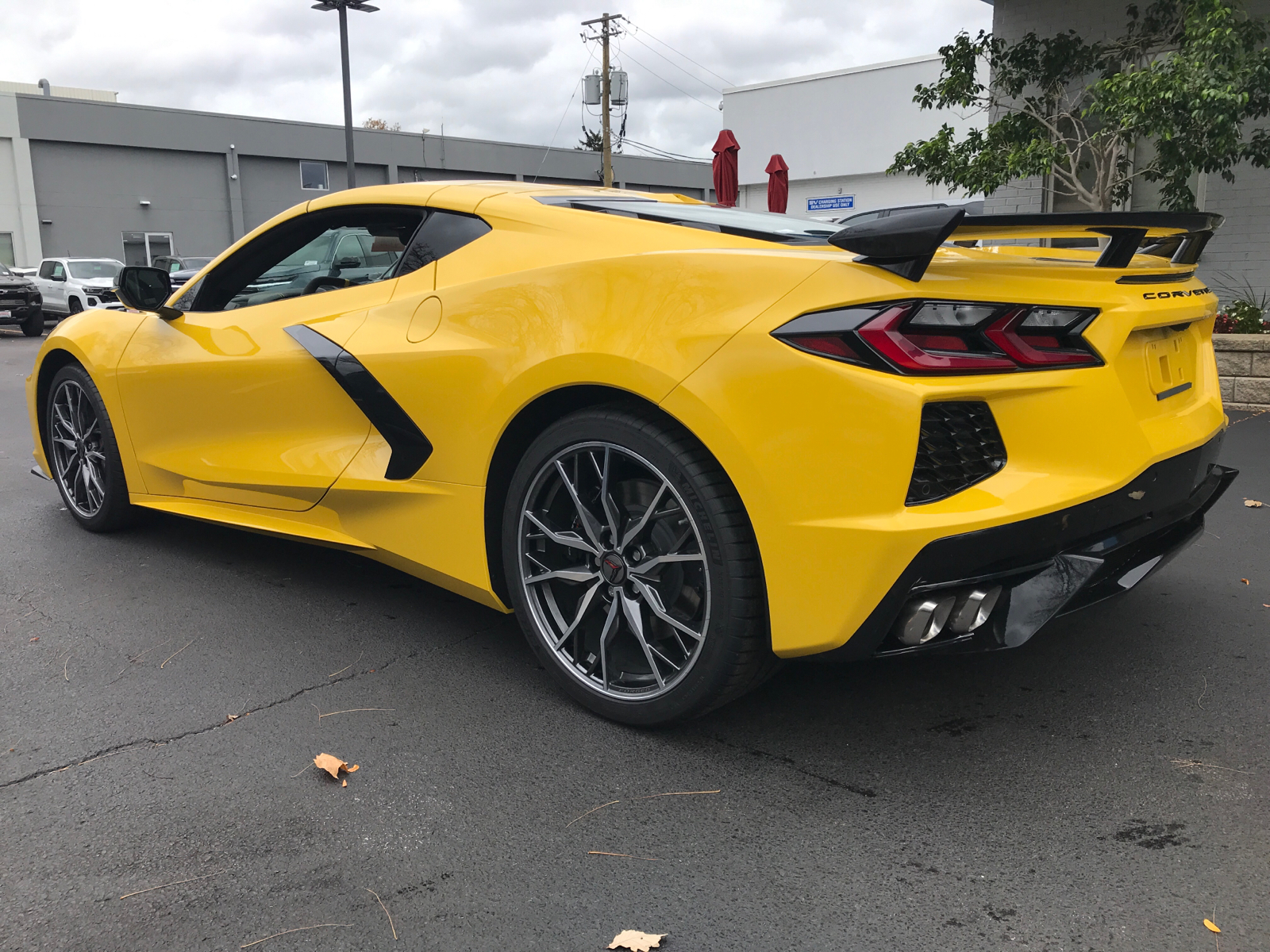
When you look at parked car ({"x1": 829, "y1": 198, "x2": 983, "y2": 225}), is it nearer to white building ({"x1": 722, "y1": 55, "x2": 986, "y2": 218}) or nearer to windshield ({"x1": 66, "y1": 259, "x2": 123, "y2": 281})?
white building ({"x1": 722, "y1": 55, "x2": 986, "y2": 218})

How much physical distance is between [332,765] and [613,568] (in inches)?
33.5

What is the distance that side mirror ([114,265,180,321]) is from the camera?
160 inches

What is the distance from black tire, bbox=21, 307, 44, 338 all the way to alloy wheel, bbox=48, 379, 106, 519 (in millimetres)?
18579

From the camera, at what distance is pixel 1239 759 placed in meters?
2.48

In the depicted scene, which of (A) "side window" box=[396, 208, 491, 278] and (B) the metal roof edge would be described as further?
(B) the metal roof edge

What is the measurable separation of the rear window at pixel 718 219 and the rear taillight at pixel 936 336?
0.36 metres

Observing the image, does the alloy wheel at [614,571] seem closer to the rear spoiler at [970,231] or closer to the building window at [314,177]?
the rear spoiler at [970,231]

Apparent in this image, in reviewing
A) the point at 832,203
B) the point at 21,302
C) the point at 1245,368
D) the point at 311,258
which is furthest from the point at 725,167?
the point at 832,203

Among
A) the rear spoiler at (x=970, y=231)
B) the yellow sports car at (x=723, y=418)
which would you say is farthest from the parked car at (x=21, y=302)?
the rear spoiler at (x=970, y=231)

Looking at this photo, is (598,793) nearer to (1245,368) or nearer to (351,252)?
(351,252)

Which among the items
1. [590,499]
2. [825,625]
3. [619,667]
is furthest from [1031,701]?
[590,499]

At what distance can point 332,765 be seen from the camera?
98.6 inches

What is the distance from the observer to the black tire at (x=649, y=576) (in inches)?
92.9

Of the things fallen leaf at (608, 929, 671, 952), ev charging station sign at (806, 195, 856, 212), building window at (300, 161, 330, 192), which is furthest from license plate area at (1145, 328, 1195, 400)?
building window at (300, 161, 330, 192)
